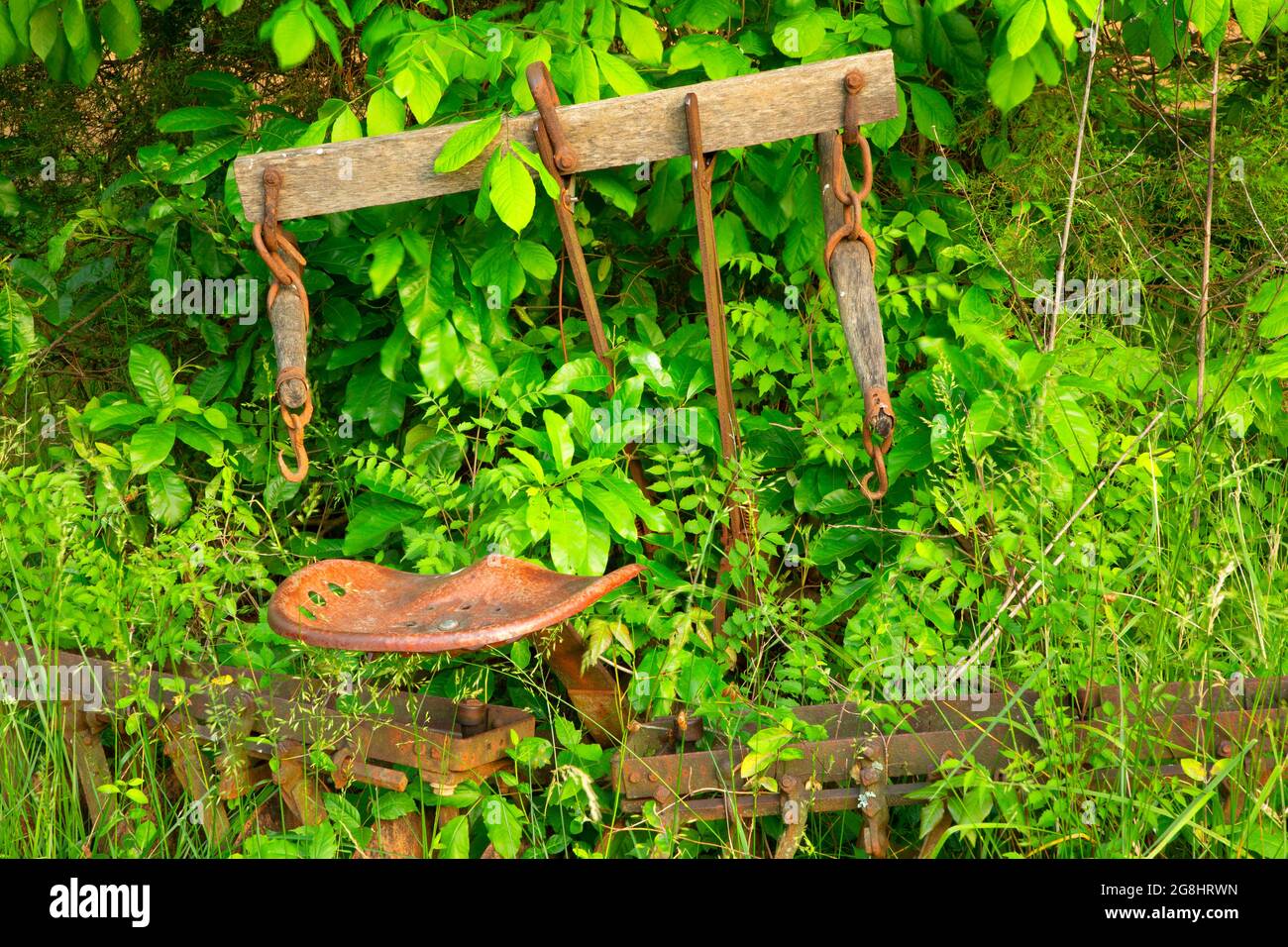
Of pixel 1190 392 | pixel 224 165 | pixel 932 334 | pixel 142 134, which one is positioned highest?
pixel 142 134

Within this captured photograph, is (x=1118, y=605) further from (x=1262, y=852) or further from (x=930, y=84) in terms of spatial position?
(x=930, y=84)

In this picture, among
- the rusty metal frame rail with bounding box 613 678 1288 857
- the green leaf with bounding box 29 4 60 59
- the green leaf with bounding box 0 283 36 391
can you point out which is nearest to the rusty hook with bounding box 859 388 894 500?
the rusty metal frame rail with bounding box 613 678 1288 857

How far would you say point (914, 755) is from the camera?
7.79 feet

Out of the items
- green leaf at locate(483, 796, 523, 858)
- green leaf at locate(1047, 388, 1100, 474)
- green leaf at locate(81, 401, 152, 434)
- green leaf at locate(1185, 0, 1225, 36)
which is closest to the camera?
green leaf at locate(483, 796, 523, 858)

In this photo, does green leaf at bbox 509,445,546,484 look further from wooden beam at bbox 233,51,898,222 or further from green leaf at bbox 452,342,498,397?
wooden beam at bbox 233,51,898,222

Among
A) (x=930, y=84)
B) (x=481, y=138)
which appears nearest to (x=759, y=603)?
(x=481, y=138)

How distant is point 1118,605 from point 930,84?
1.71 m

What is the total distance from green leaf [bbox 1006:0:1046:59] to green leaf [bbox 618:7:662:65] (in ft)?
2.69

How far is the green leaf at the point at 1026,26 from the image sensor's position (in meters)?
2.66

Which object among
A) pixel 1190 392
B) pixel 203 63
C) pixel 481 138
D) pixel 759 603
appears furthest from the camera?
pixel 203 63

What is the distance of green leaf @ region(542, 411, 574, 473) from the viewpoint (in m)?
2.88

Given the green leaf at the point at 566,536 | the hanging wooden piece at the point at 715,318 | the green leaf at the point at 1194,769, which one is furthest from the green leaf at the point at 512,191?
the green leaf at the point at 1194,769

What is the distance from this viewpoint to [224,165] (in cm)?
359

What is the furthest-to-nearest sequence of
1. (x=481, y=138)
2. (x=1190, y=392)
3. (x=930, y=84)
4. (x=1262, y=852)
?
(x=930, y=84), (x=1190, y=392), (x=481, y=138), (x=1262, y=852)
